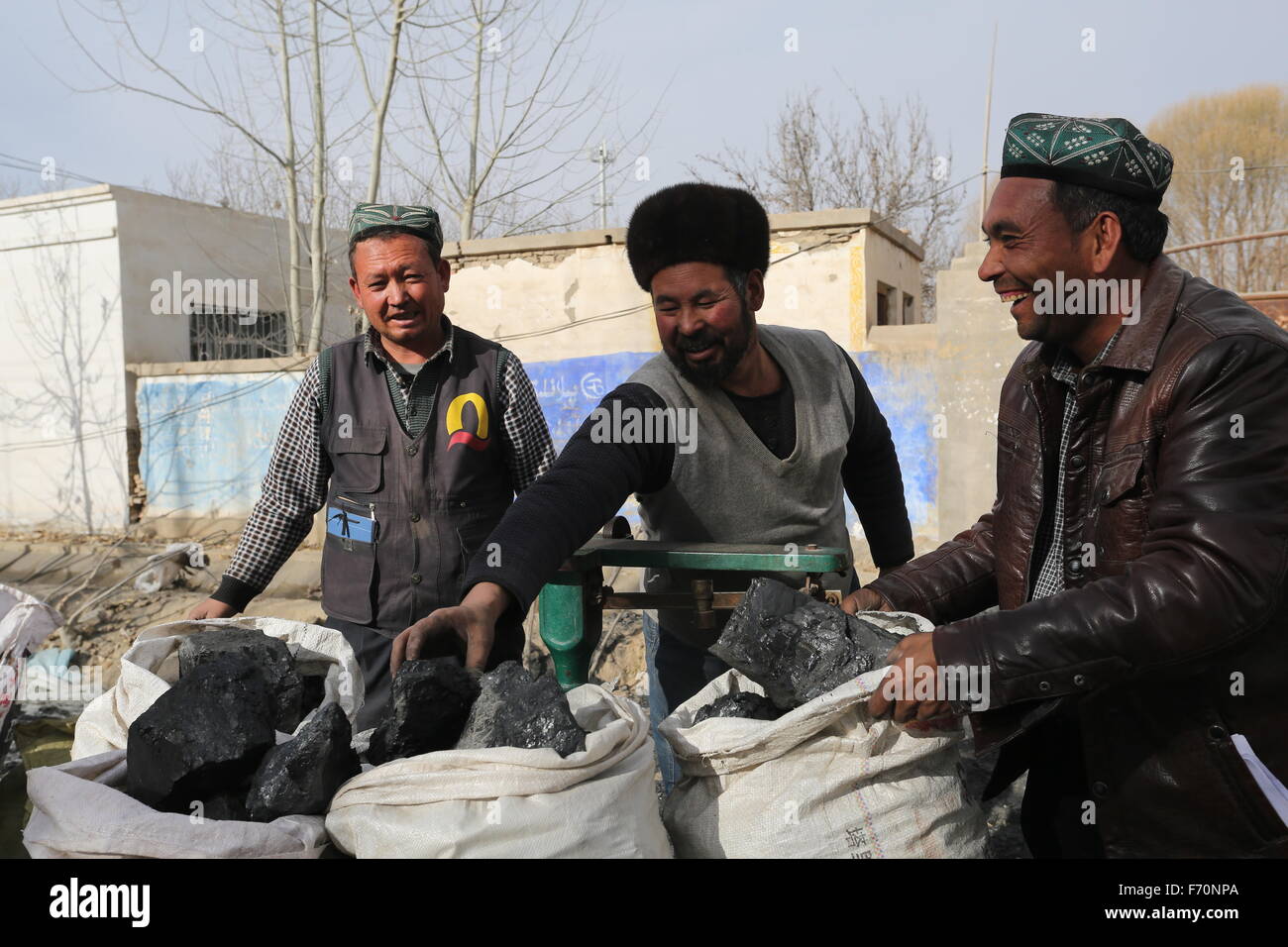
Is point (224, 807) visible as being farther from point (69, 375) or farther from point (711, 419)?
point (69, 375)

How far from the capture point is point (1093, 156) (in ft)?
5.57

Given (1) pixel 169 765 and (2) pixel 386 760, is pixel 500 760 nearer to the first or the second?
(2) pixel 386 760

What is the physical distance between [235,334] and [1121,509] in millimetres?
15591

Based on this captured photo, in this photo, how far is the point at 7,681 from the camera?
2035mm

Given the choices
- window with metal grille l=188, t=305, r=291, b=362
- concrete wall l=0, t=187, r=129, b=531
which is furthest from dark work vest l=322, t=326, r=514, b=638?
window with metal grille l=188, t=305, r=291, b=362

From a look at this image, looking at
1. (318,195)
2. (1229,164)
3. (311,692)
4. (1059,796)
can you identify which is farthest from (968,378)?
(1229,164)

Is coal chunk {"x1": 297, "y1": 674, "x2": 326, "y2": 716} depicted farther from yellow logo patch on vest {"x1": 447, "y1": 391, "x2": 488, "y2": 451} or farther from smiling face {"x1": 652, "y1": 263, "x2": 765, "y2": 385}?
smiling face {"x1": 652, "y1": 263, "x2": 765, "y2": 385}

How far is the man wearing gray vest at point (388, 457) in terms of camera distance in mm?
2715

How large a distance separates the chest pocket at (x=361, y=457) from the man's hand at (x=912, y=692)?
65.4 inches

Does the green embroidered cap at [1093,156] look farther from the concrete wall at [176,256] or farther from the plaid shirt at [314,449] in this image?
the concrete wall at [176,256]

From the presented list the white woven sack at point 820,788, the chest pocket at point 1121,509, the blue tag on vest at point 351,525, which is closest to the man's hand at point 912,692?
the white woven sack at point 820,788

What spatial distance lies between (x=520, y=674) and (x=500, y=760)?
22cm

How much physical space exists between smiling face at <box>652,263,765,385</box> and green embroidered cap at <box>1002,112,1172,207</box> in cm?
77

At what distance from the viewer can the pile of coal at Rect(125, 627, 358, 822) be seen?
4.75 ft
